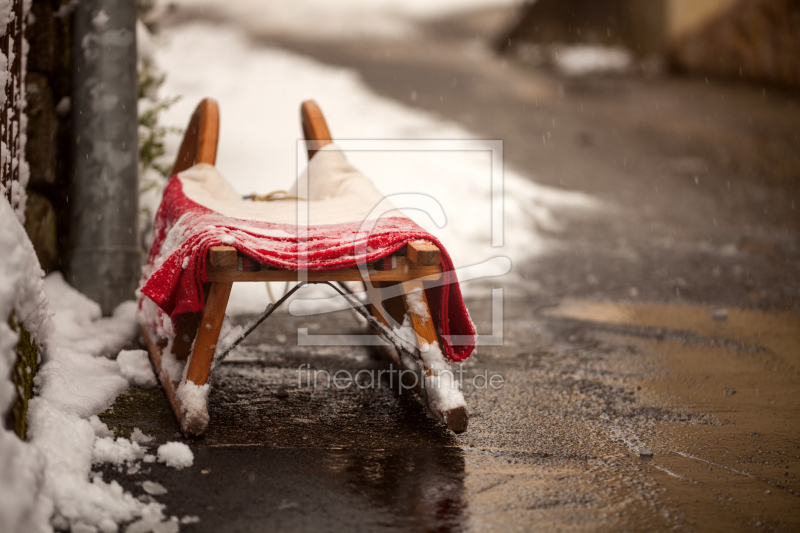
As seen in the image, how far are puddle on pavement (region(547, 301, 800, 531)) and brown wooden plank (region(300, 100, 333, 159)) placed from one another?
2.01 m

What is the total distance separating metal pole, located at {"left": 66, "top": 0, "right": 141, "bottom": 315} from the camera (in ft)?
14.4

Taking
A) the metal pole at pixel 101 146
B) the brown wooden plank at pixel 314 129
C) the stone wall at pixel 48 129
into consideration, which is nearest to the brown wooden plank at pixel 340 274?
the brown wooden plank at pixel 314 129

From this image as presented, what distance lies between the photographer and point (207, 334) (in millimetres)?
2943

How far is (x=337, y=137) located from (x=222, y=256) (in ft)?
22.0

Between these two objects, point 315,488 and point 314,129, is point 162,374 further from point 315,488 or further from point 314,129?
point 314,129

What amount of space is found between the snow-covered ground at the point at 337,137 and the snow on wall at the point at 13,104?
4.94 feet

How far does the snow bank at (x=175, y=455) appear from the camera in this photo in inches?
105

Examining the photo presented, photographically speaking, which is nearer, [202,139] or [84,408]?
[84,408]

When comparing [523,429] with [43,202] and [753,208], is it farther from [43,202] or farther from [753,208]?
[753,208]

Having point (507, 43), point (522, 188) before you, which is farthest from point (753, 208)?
point (507, 43)

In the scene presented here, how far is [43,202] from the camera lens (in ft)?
A: 14.3

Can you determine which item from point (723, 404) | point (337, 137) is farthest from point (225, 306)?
point (337, 137)

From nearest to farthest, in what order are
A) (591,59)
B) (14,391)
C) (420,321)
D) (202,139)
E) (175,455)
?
(14,391), (175,455), (420,321), (202,139), (591,59)

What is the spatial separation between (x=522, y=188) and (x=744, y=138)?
12.3 feet
